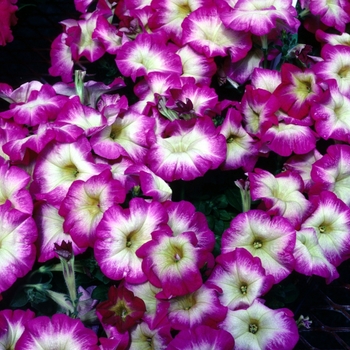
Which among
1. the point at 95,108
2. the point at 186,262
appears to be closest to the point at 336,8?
the point at 95,108

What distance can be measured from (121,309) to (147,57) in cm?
44

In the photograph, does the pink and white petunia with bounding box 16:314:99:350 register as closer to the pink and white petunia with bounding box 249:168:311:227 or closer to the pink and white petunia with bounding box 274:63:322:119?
the pink and white petunia with bounding box 249:168:311:227

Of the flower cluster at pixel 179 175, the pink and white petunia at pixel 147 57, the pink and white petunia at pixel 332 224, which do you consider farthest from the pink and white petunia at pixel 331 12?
the pink and white petunia at pixel 332 224

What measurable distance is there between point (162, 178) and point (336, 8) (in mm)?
498

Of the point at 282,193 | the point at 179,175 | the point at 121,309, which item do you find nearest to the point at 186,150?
the point at 179,175

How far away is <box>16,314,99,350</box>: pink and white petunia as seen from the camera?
739 mm

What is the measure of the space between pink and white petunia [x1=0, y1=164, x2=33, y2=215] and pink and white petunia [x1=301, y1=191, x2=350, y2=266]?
38 cm

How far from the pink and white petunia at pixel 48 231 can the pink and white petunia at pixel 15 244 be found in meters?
0.03

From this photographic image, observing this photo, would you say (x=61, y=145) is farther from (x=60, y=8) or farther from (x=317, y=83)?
(x=60, y=8)

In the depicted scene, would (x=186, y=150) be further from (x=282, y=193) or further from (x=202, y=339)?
(x=202, y=339)

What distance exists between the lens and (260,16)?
1.02 metres

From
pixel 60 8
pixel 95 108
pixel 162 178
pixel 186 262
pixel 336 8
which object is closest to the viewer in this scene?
pixel 186 262

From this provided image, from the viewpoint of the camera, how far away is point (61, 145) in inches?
34.9

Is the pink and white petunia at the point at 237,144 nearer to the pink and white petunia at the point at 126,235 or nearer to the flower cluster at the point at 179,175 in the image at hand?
the flower cluster at the point at 179,175
